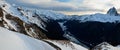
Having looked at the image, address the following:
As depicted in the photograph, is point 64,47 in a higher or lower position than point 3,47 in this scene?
lower

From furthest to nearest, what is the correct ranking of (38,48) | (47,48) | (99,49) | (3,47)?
(99,49), (47,48), (38,48), (3,47)

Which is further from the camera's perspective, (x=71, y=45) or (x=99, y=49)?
(x=99, y=49)

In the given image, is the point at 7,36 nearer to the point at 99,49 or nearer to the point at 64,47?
the point at 64,47

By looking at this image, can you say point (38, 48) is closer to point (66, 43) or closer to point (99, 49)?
point (66, 43)

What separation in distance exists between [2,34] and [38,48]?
4.92 meters

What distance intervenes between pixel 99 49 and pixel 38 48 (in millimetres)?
71020

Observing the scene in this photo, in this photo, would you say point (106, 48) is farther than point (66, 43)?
Yes

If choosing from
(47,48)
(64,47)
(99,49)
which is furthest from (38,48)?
(99,49)

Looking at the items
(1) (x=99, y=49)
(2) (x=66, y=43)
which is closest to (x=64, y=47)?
(2) (x=66, y=43)

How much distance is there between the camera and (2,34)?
105 ft

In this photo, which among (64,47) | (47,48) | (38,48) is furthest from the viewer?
(64,47)

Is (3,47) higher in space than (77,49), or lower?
higher

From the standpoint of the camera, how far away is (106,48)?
108 metres

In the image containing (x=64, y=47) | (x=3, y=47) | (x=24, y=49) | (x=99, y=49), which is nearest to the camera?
(x=3, y=47)
